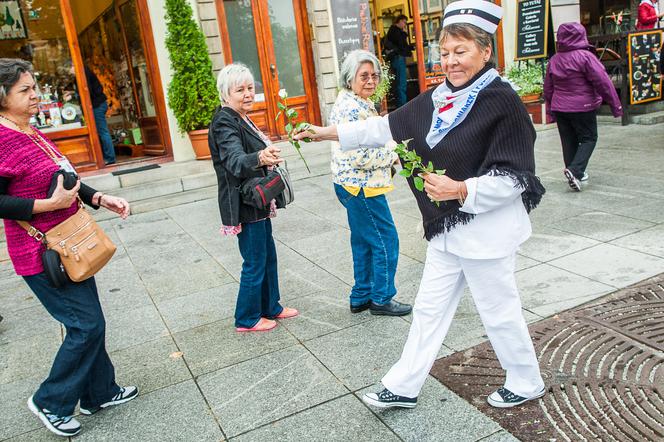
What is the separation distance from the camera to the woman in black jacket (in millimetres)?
3686

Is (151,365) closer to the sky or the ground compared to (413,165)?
closer to the ground

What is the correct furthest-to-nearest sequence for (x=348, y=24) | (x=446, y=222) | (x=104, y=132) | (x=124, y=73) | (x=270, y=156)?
(x=124, y=73), (x=348, y=24), (x=104, y=132), (x=270, y=156), (x=446, y=222)

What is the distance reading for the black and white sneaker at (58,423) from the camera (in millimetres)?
3055

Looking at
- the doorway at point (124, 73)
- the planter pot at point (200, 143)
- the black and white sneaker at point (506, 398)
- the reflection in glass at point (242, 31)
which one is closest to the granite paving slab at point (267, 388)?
the black and white sneaker at point (506, 398)

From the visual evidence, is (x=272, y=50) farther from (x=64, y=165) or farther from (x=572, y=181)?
(x=64, y=165)

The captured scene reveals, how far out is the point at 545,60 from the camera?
1211 cm

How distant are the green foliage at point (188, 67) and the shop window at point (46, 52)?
1.76 m

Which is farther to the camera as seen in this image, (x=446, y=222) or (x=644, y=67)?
(x=644, y=67)

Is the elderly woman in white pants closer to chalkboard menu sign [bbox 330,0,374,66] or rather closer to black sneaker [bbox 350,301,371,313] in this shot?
black sneaker [bbox 350,301,371,313]

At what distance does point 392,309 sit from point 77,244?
207cm

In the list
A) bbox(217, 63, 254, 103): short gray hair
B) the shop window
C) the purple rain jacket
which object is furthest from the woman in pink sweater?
the shop window

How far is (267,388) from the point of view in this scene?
3355 mm

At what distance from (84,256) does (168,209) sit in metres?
5.36

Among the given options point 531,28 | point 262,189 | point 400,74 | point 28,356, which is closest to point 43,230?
point 262,189
